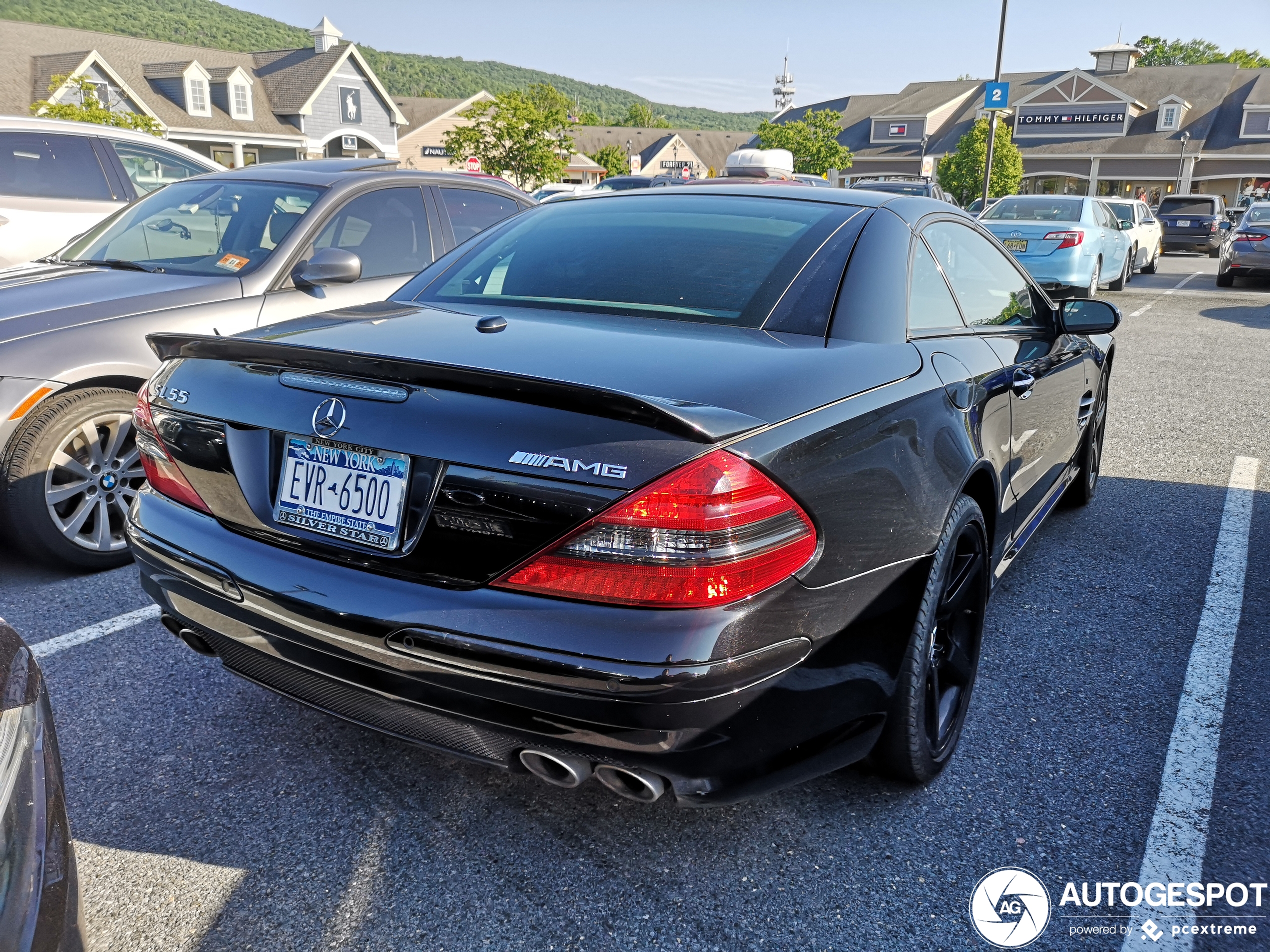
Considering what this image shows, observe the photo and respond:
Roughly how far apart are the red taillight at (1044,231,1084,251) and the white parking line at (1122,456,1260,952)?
34.0 ft

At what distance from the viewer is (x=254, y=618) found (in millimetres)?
2164

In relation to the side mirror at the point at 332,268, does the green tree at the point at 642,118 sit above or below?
above

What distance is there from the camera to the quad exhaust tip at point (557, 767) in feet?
6.35

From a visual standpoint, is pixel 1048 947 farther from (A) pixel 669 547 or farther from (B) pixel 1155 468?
(B) pixel 1155 468

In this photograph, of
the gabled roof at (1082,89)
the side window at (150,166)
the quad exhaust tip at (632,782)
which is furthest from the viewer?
the gabled roof at (1082,89)

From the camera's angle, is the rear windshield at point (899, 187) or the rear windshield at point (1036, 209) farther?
the rear windshield at point (899, 187)

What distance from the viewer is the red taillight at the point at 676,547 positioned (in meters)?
1.78

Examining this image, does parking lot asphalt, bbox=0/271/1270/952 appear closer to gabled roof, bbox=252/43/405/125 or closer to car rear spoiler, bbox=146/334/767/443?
car rear spoiler, bbox=146/334/767/443

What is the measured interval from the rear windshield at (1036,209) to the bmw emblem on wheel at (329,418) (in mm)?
14358

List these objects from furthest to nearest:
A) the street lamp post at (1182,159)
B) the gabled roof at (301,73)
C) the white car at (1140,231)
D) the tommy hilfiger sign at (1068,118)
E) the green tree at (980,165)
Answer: the tommy hilfiger sign at (1068,118) < the street lamp post at (1182,159) < the green tree at (980,165) < the gabled roof at (301,73) < the white car at (1140,231)

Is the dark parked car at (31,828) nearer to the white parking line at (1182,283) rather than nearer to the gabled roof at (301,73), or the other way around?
the white parking line at (1182,283)

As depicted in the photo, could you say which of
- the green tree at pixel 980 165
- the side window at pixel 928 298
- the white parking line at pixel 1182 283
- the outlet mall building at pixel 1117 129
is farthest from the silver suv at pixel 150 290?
the outlet mall building at pixel 1117 129

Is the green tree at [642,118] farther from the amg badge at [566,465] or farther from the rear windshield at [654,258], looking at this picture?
the amg badge at [566,465]

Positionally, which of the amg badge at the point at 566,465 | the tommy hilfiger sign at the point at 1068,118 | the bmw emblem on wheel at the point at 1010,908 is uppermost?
the tommy hilfiger sign at the point at 1068,118
